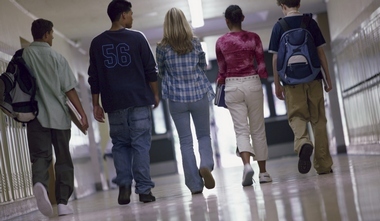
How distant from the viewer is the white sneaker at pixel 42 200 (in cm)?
616

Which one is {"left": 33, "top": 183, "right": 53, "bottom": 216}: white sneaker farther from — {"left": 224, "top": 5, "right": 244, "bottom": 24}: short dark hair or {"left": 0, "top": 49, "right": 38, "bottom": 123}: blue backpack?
{"left": 224, "top": 5, "right": 244, "bottom": 24}: short dark hair

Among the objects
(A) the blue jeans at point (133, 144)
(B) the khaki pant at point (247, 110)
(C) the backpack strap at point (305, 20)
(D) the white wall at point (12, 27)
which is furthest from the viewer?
(D) the white wall at point (12, 27)

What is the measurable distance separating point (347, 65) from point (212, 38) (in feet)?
22.6

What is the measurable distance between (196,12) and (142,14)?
3.29 ft

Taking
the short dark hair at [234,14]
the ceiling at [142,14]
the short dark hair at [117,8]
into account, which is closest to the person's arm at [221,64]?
the short dark hair at [234,14]

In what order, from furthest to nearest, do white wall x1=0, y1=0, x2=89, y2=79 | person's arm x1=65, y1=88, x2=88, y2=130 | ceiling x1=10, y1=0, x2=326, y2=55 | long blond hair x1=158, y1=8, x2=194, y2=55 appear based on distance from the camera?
ceiling x1=10, y1=0, x2=326, y2=55 → white wall x1=0, y1=0, x2=89, y2=79 → long blond hair x1=158, y1=8, x2=194, y2=55 → person's arm x1=65, y1=88, x2=88, y2=130

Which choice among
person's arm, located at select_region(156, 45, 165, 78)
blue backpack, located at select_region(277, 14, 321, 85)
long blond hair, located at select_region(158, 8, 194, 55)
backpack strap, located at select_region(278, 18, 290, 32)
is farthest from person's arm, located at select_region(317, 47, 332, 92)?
person's arm, located at select_region(156, 45, 165, 78)

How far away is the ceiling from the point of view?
13.0 metres

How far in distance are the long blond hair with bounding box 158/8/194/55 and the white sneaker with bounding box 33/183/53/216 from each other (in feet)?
5.26

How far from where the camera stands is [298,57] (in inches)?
275

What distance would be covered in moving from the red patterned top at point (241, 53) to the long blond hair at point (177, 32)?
0.46m

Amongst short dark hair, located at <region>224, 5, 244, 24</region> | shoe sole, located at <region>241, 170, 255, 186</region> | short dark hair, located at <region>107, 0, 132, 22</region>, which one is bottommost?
shoe sole, located at <region>241, 170, 255, 186</region>

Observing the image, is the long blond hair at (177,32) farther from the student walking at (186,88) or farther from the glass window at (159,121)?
the glass window at (159,121)

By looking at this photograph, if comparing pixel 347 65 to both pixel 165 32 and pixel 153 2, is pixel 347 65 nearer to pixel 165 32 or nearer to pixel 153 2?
pixel 153 2
